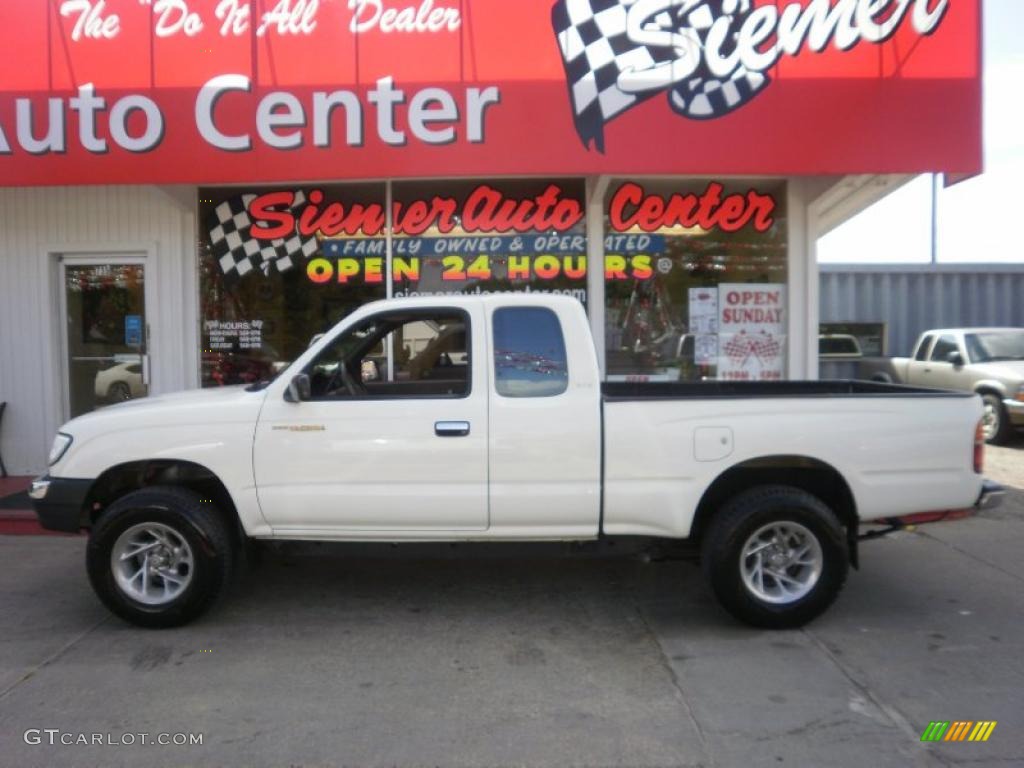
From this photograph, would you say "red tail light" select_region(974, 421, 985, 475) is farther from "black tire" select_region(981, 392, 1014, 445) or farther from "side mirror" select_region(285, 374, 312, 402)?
"black tire" select_region(981, 392, 1014, 445)

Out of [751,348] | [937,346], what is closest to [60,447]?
[751,348]

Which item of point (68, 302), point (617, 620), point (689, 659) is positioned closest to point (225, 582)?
point (617, 620)

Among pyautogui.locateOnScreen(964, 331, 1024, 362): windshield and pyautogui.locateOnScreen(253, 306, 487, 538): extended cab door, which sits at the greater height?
pyautogui.locateOnScreen(964, 331, 1024, 362): windshield

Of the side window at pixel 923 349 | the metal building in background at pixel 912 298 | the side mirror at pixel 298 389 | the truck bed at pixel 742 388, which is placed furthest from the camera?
the metal building in background at pixel 912 298

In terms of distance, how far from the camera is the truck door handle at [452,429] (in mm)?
4633

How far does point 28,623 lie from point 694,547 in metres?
4.11

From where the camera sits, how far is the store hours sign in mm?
9039

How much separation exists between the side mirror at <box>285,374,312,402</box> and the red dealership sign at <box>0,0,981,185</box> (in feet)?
11.7

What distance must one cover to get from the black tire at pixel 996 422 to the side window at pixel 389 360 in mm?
9444

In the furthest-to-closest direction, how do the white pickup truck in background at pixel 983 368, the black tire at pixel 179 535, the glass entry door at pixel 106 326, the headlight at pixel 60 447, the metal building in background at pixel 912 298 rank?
the metal building in background at pixel 912 298, the white pickup truck in background at pixel 983 368, the glass entry door at pixel 106 326, the headlight at pixel 60 447, the black tire at pixel 179 535

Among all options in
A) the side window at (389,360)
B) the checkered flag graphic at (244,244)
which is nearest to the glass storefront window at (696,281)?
the checkered flag graphic at (244,244)

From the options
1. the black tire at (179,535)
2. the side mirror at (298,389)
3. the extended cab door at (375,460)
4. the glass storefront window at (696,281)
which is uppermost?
the glass storefront window at (696,281)

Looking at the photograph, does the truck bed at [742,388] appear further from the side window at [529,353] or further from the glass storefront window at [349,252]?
the glass storefront window at [349,252]

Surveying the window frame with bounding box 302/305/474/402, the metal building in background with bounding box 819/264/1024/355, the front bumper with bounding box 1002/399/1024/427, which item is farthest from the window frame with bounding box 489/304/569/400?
the metal building in background with bounding box 819/264/1024/355
